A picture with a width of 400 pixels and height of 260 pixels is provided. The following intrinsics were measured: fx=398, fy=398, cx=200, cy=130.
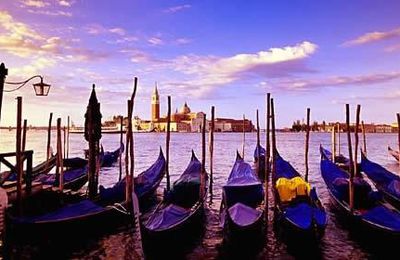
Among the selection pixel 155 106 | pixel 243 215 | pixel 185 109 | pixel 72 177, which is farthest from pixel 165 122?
pixel 243 215

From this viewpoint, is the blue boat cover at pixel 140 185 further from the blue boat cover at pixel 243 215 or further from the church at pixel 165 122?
the church at pixel 165 122

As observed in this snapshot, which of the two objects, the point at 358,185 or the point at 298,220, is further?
the point at 358,185

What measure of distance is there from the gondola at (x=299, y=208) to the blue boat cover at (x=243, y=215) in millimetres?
673

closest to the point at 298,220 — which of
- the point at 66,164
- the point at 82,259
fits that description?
the point at 82,259

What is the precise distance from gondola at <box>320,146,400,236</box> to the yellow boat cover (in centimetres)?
118

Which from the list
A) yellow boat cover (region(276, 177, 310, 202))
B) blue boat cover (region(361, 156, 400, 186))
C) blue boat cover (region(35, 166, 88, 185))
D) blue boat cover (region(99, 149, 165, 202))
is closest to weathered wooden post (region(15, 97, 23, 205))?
blue boat cover (region(99, 149, 165, 202))

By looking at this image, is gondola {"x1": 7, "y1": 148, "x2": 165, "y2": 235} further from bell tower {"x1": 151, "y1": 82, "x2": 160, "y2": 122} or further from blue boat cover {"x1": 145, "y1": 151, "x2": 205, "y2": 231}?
bell tower {"x1": 151, "y1": 82, "x2": 160, "y2": 122}

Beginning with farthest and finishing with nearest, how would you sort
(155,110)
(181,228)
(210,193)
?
1. (155,110)
2. (210,193)
3. (181,228)

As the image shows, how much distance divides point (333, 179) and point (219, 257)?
18.6 feet

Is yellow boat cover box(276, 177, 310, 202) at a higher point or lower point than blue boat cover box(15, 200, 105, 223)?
higher

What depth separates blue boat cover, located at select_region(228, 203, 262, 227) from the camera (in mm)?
7996

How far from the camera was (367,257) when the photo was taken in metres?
7.87

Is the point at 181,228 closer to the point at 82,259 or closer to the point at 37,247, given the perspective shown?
the point at 82,259

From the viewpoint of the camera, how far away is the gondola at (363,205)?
7.91m
